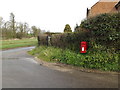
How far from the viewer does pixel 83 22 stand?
8180 mm

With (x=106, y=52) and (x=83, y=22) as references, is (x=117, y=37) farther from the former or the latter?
(x=83, y=22)

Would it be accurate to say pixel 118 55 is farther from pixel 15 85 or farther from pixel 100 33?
pixel 15 85

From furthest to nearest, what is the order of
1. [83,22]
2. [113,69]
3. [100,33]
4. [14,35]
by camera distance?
1. [14,35]
2. [83,22]
3. [100,33]
4. [113,69]

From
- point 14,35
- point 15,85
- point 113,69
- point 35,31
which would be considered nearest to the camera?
point 15,85

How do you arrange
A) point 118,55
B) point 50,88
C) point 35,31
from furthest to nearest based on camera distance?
1. point 35,31
2. point 118,55
3. point 50,88

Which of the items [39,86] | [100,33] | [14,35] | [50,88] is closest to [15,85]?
[39,86]

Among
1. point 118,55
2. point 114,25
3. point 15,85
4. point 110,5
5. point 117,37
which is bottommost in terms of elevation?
point 15,85

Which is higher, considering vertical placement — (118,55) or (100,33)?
(100,33)

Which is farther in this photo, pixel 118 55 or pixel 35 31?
pixel 35 31

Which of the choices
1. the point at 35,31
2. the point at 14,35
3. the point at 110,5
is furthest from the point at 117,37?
the point at 35,31

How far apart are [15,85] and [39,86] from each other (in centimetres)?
96

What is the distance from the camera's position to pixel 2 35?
129ft

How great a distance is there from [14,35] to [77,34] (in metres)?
40.8

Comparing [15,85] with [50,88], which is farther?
[15,85]
